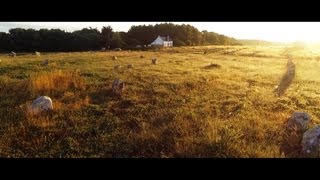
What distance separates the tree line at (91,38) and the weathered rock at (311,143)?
48.0m

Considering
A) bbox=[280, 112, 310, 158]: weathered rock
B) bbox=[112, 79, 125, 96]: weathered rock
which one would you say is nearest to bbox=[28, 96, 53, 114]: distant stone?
bbox=[112, 79, 125, 96]: weathered rock

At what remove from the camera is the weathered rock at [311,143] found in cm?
730

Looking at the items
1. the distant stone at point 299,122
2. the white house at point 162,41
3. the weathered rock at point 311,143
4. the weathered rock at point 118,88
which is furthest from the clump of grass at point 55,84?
the white house at point 162,41

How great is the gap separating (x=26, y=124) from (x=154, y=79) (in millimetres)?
8555

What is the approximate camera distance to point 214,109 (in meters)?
11.2

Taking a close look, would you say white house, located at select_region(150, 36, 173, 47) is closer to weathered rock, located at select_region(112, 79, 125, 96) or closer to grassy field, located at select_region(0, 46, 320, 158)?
grassy field, located at select_region(0, 46, 320, 158)

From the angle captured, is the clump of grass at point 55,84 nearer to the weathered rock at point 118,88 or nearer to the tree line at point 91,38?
the weathered rock at point 118,88

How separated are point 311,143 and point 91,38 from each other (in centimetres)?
5735

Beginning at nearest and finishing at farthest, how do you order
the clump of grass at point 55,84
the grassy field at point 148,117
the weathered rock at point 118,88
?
1. the grassy field at point 148,117
2. the weathered rock at point 118,88
3. the clump of grass at point 55,84

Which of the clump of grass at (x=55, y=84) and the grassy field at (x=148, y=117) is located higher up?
the clump of grass at (x=55, y=84)

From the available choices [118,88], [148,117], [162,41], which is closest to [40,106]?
[148,117]

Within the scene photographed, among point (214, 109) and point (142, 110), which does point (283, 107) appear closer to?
point (214, 109)

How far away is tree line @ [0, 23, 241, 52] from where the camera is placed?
5147 centimetres
